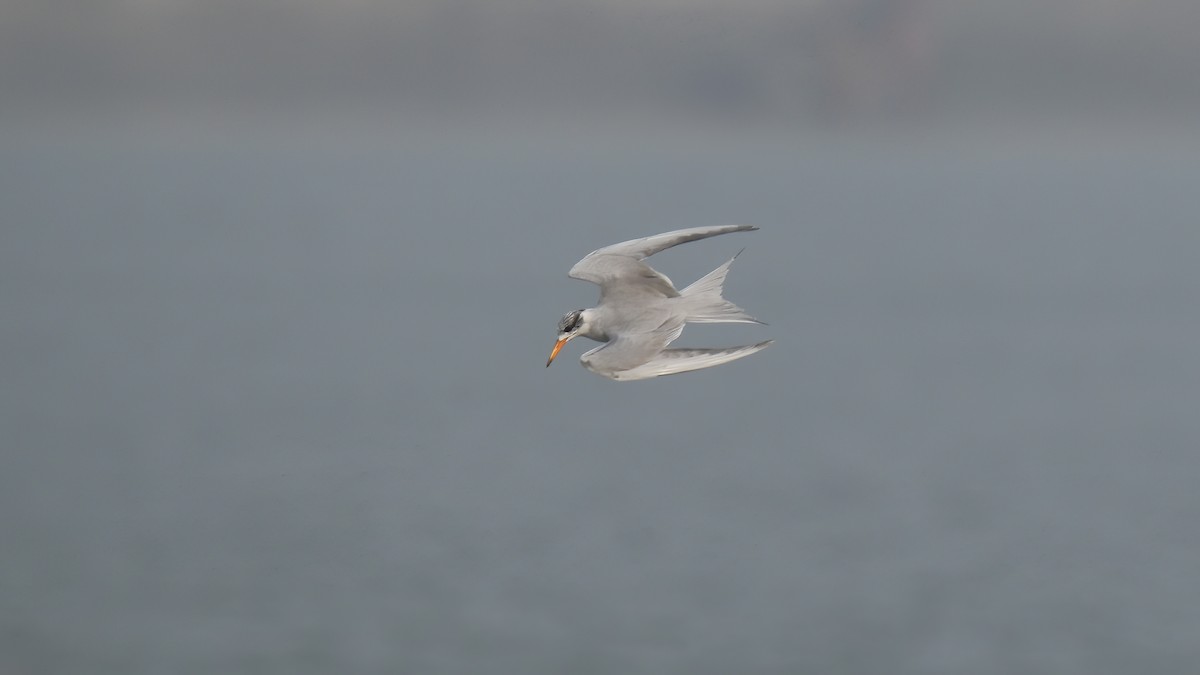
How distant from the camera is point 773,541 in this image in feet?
177

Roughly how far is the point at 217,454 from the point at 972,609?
30476mm

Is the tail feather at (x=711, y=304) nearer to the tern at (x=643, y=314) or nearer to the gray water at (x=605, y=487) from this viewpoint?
the tern at (x=643, y=314)

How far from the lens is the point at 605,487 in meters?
56.3

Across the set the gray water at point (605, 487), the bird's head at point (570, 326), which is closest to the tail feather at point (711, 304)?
the bird's head at point (570, 326)

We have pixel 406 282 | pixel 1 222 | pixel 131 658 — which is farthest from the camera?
pixel 1 222

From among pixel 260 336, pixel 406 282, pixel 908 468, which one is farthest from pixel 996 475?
pixel 406 282

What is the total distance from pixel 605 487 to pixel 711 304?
45.1 m

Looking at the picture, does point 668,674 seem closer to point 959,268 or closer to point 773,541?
point 773,541

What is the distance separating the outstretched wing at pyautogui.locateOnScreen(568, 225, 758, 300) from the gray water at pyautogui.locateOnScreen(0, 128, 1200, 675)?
3393 centimetres

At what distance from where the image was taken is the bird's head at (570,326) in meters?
11.6

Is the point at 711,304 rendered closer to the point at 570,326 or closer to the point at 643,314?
the point at 643,314

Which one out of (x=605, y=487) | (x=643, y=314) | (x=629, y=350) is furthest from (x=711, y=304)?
(x=605, y=487)

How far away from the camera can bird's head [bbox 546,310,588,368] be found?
11594 millimetres

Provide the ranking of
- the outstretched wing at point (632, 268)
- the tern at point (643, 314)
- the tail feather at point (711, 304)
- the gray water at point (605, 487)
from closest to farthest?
the tern at point (643, 314) < the tail feather at point (711, 304) < the outstretched wing at point (632, 268) < the gray water at point (605, 487)
